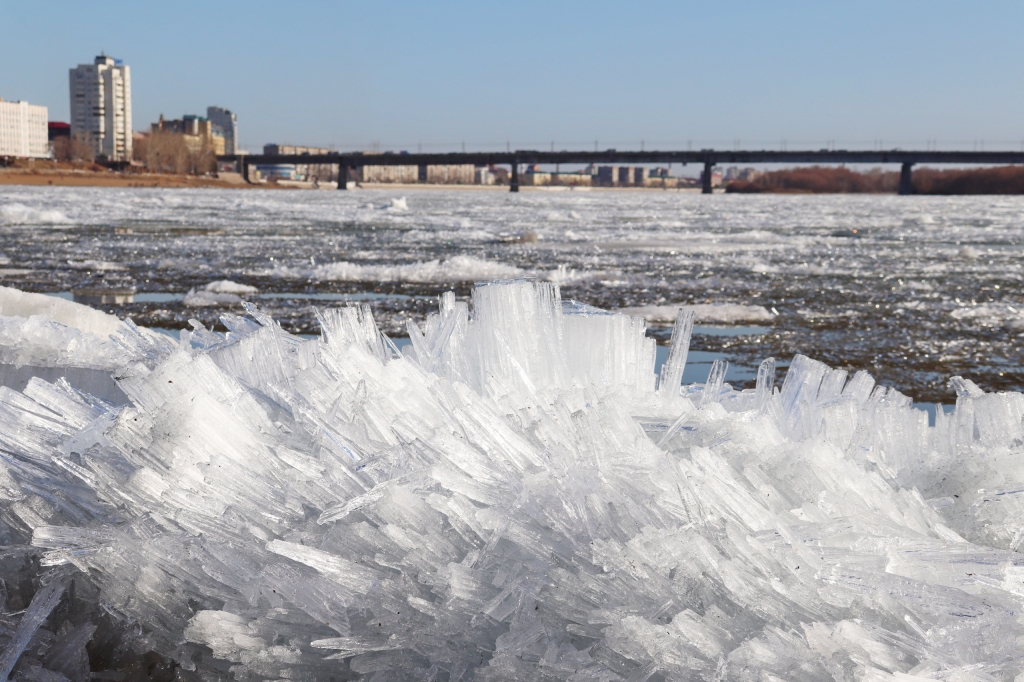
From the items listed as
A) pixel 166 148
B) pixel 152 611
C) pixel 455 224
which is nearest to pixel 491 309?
pixel 152 611

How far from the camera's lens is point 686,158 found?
71938 millimetres

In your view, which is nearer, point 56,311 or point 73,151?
point 56,311

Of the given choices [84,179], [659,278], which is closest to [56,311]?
[659,278]

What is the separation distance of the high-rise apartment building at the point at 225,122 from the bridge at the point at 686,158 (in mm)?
116074

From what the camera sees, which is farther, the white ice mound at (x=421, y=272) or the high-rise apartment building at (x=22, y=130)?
the high-rise apartment building at (x=22, y=130)

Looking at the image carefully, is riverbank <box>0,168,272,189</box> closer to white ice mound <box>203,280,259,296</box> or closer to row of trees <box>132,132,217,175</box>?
row of trees <box>132,132,217,175</box>

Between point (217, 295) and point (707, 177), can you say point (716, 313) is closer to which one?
point (217, 295)

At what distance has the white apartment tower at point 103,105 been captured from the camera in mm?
140625

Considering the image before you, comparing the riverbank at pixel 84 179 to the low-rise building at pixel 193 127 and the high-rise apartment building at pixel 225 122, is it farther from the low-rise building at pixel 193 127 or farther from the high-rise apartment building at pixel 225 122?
the high-rise apartment building at pixel 225 122

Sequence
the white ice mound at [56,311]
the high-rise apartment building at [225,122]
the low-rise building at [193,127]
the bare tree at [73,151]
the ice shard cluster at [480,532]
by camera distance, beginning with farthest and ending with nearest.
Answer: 1. the high-rise apartment building at [225,122]
2. the low-rise building at [193,127]
3. the bare tree at [73,151]
4. the white ice mound at [56,311]
5. the ice shard cluster at [480,532]

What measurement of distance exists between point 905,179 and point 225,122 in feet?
518

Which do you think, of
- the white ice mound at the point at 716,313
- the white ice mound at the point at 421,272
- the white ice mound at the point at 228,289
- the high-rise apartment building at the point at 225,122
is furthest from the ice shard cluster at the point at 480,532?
the high-rise apartment building at the point at 225,122

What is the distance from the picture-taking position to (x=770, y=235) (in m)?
14.8

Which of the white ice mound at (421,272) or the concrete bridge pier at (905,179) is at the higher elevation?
the concrete bridge pier at (905,179)
